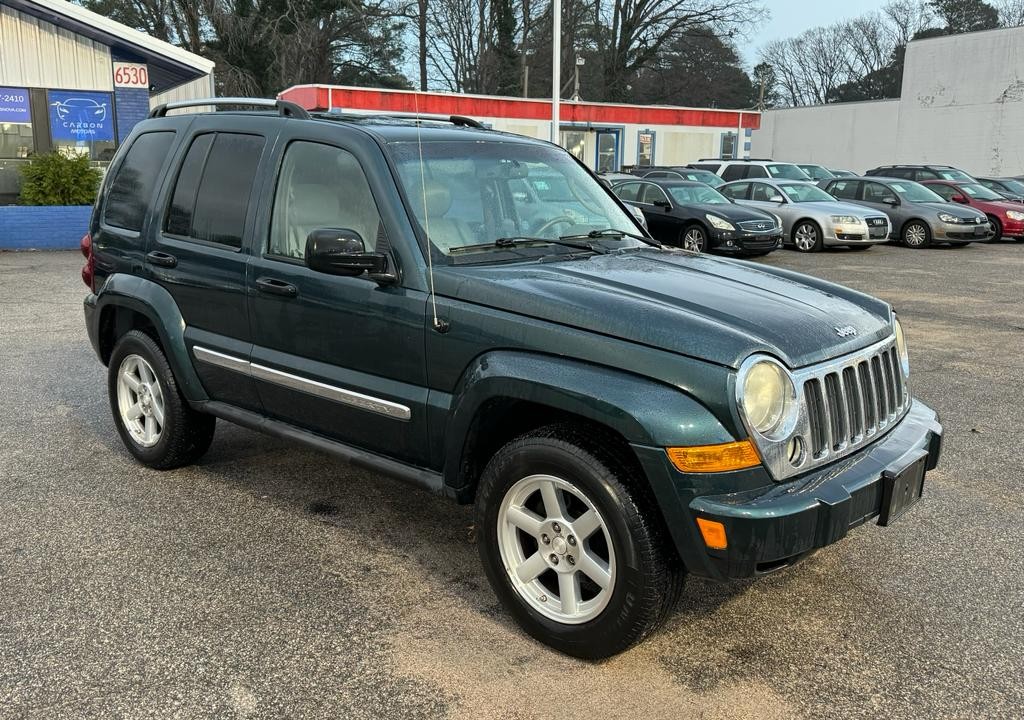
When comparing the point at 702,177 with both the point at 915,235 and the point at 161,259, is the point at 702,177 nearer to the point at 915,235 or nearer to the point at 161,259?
the point at 915,235

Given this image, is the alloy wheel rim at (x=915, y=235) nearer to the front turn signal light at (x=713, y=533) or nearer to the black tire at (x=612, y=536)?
the black tire at (x=612, y=536)

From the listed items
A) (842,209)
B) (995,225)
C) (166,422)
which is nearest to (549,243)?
(166,422)

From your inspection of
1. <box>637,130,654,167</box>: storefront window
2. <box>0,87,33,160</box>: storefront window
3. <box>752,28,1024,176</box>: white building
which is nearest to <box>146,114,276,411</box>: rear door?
<box>0,87,33,160</box>: storefront window

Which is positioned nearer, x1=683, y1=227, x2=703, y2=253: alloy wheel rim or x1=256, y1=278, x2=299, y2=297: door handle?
x1=256, y1=278, x2=299, y2=297: door handle

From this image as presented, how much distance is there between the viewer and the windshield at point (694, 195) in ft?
55.7

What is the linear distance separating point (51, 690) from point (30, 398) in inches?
167

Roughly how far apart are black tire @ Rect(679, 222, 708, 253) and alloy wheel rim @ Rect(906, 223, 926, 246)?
5563mm

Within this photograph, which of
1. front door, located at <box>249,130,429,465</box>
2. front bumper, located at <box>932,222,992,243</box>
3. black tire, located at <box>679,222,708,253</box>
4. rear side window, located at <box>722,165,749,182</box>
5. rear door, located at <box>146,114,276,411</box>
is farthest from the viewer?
rear side window, located at <box>722,165,749,182</box>

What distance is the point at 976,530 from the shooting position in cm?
434

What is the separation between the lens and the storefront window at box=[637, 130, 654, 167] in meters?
38.1

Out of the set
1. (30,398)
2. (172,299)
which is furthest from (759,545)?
(30,398)

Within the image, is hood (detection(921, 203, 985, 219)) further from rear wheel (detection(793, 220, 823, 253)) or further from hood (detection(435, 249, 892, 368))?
hood (detection(435, 249, 892, 368))

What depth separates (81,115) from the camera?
17.5 m

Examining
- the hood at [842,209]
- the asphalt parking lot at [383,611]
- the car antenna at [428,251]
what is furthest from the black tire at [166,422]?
the hood at [842,209]
